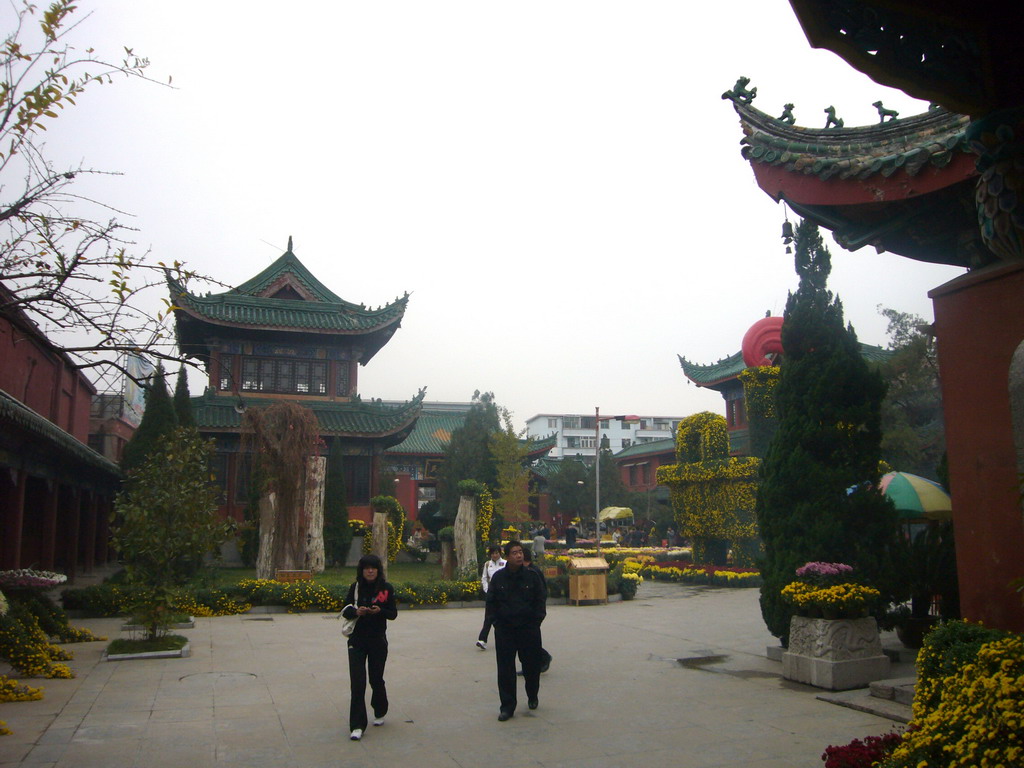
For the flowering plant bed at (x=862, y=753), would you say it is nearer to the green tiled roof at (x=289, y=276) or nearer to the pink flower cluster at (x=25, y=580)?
the pink flower cluster at (x=25, y=580)

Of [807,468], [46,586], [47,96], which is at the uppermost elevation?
[47,96]

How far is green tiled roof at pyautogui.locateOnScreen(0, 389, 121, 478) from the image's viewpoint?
35.2 feet

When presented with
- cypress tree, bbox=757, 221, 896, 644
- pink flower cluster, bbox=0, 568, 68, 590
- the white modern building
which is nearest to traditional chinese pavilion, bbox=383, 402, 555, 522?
pink flower cluster, bbox=0, 568, 68, 590

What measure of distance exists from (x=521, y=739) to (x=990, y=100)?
17.7 feet

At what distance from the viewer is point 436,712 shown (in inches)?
292

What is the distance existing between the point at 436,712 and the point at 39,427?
8442 millimetres

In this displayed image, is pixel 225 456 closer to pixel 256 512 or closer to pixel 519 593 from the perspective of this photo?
pixel 256 512

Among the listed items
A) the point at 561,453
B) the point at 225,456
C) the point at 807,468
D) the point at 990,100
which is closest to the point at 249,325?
the point at 225,456

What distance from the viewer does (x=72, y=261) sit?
503 cm

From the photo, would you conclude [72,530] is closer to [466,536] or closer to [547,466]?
[466,536]

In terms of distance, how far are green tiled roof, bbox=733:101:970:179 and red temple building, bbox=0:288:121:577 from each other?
5810mm

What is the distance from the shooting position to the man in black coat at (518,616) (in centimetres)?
730

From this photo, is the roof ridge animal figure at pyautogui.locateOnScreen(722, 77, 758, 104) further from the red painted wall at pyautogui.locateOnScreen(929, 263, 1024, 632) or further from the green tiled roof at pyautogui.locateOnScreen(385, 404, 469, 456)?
the green tiled roof at pyautogui.locateOnScreen(385, 404, 469, 456)

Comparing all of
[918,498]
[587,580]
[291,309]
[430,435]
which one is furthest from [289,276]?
[918,498]
